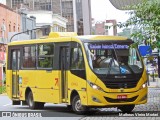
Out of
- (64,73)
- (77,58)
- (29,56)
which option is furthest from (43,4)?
(77,58)

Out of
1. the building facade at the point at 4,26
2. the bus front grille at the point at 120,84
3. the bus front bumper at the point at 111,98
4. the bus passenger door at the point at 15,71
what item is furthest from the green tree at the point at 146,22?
the building facade at the point at 4,26

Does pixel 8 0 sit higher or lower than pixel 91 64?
higher

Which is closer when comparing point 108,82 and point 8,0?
point 108,82

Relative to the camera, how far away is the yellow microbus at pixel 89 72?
17750 mm

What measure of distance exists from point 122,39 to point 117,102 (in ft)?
8.03

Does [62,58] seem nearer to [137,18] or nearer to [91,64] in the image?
[91,64]

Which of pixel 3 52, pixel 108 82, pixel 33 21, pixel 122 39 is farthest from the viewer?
pixel 33 21

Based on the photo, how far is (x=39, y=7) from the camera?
125 metres

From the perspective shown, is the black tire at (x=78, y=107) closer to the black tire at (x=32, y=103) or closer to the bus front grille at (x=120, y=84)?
the bus front grille at (x=120, y=84)

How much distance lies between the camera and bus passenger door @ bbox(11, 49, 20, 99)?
2341 centimetres

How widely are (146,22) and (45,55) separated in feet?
17.3

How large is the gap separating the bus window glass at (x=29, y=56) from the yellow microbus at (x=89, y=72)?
40 cm

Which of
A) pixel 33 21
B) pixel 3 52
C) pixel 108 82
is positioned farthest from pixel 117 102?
pixel 33 21

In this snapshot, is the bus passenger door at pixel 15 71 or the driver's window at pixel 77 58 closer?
the driver's window at pixel 77 58
